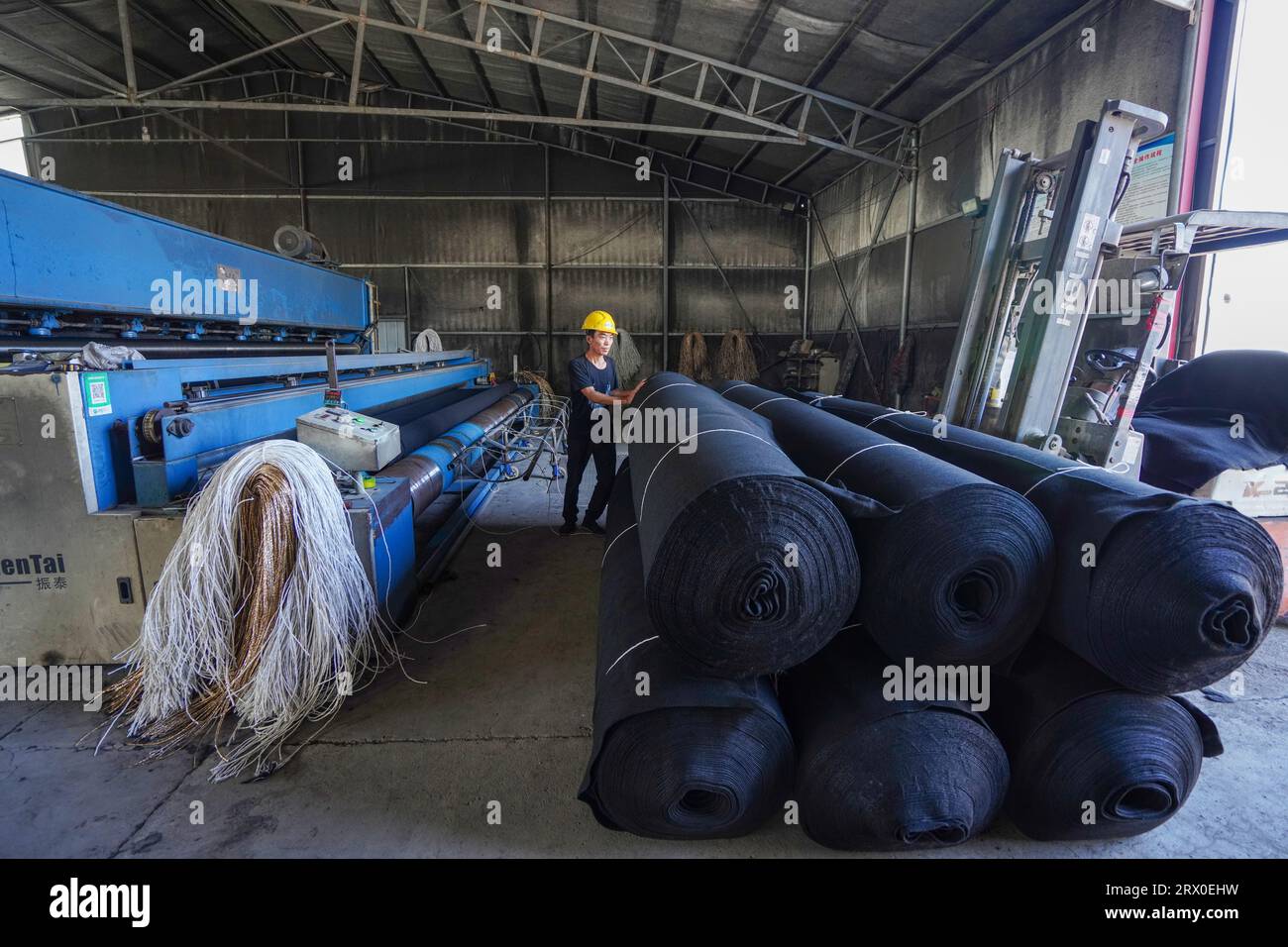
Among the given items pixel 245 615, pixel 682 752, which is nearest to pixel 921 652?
pixel 682 752

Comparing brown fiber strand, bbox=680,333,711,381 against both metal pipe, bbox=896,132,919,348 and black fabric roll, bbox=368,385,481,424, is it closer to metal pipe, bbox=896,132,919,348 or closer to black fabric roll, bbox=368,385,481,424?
metal pipe, bbox=896,132,919,348

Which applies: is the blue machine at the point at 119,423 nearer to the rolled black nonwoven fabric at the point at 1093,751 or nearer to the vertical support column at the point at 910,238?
the rolled black nonwoven fabric at the point at 1093,751

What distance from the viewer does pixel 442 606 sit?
3.54 m

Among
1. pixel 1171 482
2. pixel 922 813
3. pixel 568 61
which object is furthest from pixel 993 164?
pixel 922 813

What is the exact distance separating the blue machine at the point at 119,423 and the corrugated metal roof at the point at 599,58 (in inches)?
171

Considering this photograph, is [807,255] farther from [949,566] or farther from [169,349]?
[949,566]

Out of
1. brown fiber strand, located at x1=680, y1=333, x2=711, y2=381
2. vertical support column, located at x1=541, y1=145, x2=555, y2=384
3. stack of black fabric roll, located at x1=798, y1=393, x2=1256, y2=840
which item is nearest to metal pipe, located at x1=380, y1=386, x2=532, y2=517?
stack of black fabric roll, located at x1=798, y1=393, x2=1256, y2=840

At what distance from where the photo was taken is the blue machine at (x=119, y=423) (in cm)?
246

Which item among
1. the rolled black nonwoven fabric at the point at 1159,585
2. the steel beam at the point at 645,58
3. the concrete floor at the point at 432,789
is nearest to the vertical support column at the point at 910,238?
the steel beam at the point at 645,58

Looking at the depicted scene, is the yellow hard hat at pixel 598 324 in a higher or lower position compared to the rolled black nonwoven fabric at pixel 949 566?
higher

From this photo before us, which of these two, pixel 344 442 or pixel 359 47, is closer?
pixel 344 442

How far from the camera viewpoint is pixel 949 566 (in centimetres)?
169

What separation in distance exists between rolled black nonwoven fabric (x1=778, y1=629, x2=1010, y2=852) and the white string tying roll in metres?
1.73

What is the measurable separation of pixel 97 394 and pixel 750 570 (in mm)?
2483
